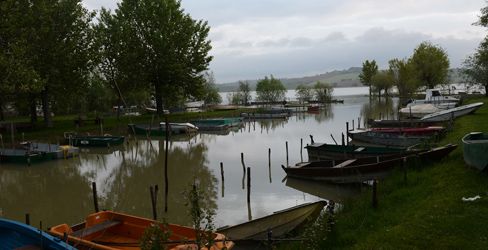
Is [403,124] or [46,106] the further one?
[46,106]

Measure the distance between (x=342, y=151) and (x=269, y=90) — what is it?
7747 centimetres

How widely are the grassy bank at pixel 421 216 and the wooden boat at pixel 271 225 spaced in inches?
41.1

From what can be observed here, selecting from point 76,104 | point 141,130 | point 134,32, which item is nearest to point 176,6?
point 134,32

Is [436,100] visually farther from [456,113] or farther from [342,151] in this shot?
[342,151]

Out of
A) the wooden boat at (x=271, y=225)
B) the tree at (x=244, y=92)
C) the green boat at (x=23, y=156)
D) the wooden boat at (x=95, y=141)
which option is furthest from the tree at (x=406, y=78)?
the wooden boat at (x=271, y=225)

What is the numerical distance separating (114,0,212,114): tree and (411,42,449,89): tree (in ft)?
140

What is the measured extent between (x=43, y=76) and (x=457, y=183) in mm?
36460

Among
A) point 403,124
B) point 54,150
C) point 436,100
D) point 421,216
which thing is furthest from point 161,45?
point 421,216

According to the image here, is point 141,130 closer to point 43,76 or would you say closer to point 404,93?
point 43,76

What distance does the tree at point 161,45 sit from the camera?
48.8 meters

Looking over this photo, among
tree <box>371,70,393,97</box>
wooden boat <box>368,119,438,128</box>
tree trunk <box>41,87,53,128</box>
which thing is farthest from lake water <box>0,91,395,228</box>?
tree <box>371,70,393,97</box>

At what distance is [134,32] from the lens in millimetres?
49719

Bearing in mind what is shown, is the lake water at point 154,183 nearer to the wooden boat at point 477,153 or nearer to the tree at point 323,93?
the wooden boat at point 477,153

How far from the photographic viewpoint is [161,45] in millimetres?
48594
